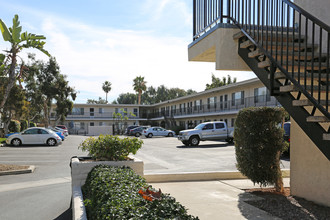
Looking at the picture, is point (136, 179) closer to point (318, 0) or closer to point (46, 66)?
point (318, 0)

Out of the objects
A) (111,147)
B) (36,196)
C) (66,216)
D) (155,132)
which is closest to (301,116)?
(111,147)

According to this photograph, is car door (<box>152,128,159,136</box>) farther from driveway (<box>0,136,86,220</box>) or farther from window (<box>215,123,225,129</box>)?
driveway (<box>0,136,86,220</box>)

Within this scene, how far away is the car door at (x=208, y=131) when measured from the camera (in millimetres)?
26094

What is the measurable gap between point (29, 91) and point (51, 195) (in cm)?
3643

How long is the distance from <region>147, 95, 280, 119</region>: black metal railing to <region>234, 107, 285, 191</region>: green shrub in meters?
20.6

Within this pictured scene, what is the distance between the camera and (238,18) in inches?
235

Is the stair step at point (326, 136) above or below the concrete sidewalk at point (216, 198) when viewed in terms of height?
above

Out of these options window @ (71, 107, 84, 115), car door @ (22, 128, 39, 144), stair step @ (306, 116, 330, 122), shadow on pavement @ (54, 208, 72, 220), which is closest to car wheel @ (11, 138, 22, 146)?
car door @ (22, 128, 39, 144)

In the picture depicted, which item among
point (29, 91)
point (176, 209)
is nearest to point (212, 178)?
point (176, 209)

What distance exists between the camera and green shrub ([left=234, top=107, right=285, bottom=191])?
6.34 metres

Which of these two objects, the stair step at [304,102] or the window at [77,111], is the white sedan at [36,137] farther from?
the window at [77,111]

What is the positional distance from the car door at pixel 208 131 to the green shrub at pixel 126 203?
2163 centimetres

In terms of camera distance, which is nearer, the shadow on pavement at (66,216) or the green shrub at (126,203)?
the green shrub at (126,203)

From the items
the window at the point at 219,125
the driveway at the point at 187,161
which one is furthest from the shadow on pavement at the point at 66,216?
the window at the point at 219,125
